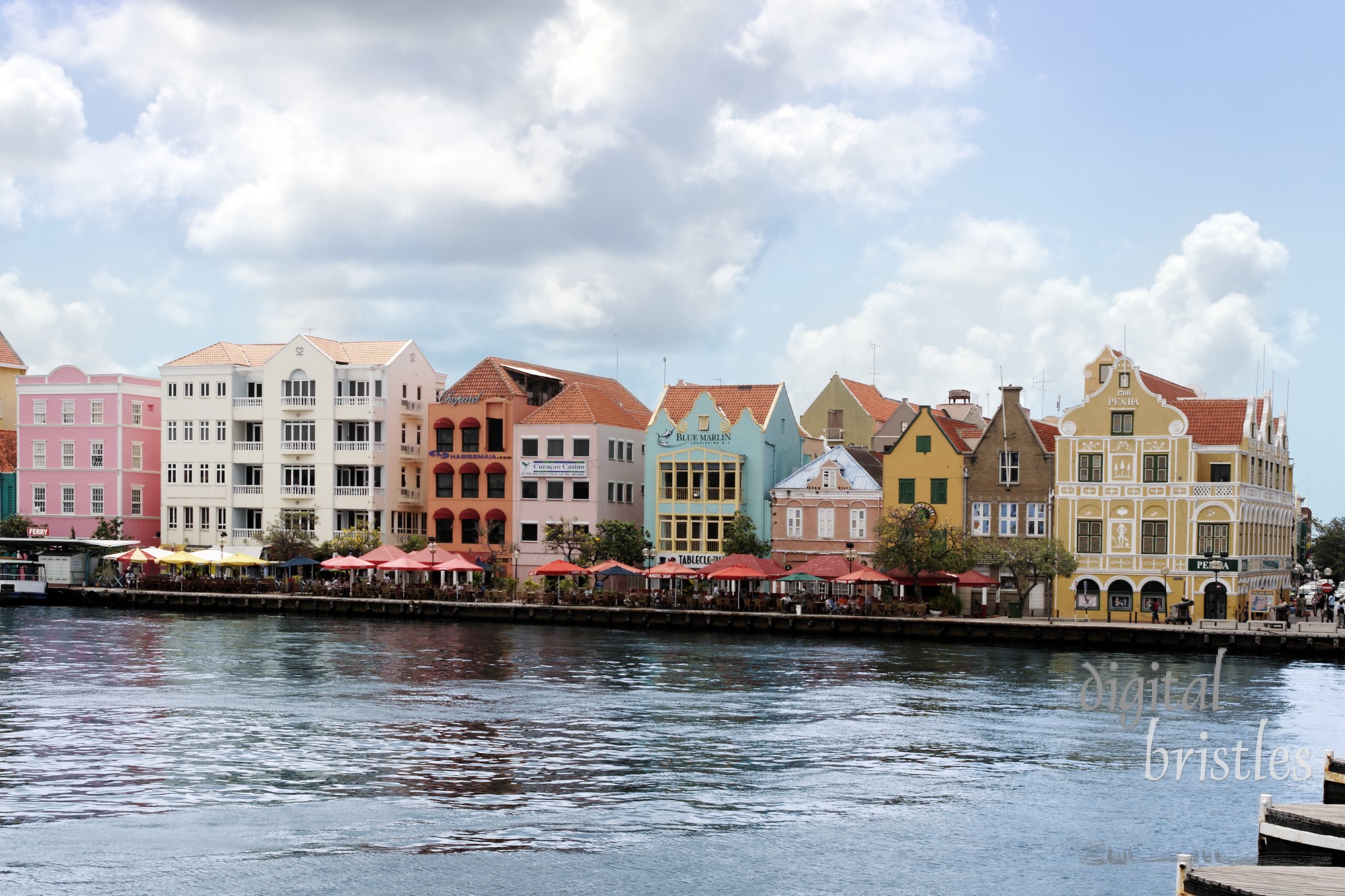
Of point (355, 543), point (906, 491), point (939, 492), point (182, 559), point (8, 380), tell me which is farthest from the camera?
point (8, 380)

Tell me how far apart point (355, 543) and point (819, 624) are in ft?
109

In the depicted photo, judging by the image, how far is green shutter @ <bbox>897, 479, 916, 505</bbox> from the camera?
301 ft

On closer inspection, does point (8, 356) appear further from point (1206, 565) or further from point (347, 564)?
point (1206, 565)

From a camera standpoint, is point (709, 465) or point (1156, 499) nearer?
point (1156, 499)

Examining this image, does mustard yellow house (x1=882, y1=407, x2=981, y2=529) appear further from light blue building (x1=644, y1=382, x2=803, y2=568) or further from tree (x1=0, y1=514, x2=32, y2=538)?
tree (x1=0, y1=514, x2=32, y2=538)

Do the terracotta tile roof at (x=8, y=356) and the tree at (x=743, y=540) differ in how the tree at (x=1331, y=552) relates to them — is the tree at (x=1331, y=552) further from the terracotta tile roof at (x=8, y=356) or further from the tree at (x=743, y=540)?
the terracotta tile roof at (x=8, y=356)

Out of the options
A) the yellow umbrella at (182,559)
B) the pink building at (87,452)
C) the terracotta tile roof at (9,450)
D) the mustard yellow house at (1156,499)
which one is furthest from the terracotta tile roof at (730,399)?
the terracotta tile roof at (9,450)

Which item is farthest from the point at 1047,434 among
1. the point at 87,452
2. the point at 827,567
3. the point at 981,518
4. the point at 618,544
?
the point at 87,452

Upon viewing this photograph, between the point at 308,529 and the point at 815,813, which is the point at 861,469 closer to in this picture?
the point at 308,529

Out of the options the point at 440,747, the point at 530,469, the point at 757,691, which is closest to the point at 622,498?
the point at 530,469

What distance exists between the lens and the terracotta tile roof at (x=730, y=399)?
Result: 99.6 meters

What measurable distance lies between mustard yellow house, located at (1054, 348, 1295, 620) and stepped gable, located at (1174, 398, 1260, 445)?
0.07 meters

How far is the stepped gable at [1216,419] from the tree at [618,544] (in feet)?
107

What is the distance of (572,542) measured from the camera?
322 ft
